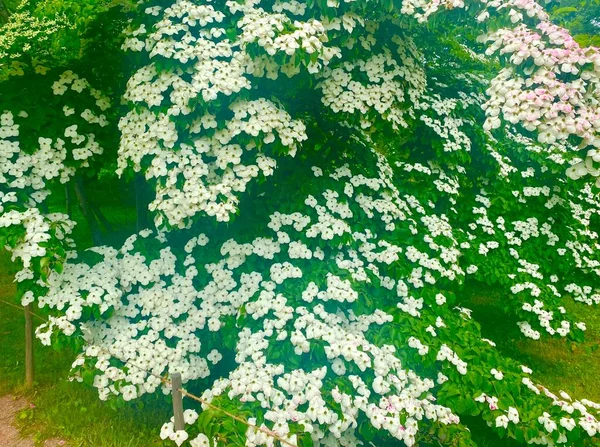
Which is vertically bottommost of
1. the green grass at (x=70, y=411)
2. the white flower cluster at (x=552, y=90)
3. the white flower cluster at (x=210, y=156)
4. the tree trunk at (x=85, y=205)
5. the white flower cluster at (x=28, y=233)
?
the green grass at (x=70, y=411)

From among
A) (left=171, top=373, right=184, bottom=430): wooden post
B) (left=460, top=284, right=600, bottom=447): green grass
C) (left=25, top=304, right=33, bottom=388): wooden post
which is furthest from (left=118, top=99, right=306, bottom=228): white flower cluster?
(left=460, top=284, right=600, bottom=447): green grass

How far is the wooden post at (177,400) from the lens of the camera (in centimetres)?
330

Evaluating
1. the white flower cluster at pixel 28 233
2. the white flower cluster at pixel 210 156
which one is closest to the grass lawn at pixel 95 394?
the white flower cluster at pixel 28 233

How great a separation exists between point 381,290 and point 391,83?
182 cm

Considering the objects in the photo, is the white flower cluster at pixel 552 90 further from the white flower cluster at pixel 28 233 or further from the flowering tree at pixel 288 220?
the white flower cluster at pixel 28 233

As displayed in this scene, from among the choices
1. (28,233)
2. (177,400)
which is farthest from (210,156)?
(177,400)

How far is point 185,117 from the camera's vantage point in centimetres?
378

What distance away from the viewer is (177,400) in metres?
3.37

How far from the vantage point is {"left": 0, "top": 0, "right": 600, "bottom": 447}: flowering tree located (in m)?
3.48

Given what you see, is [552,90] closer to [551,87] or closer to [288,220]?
[551,87]

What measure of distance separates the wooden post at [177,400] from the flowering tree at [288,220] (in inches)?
2.5

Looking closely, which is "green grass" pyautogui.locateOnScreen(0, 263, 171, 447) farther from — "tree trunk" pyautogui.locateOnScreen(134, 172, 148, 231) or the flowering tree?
"tree trunk" pyautogui.locateOnScreen(134, 172, 148, 231)

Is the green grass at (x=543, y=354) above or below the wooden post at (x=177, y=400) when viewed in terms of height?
below

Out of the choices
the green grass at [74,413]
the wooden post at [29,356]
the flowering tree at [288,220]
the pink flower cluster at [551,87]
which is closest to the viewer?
the pink flower cluster at [551,87]
